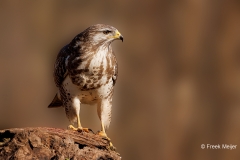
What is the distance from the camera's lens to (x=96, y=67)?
535 centimetres

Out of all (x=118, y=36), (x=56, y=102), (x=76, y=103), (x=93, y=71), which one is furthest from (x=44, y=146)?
(x=56, y=102)

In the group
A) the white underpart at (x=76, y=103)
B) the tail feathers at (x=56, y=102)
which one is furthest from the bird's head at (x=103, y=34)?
the tail feathers at (x=56, y=102)

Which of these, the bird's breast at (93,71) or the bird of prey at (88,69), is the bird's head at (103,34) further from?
the bird's breast at (93,71)

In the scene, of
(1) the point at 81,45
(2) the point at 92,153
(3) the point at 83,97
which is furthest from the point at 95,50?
(2) the point at 92,153

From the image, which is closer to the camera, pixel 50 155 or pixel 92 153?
pixel 50 155

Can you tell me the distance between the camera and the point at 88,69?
536cm

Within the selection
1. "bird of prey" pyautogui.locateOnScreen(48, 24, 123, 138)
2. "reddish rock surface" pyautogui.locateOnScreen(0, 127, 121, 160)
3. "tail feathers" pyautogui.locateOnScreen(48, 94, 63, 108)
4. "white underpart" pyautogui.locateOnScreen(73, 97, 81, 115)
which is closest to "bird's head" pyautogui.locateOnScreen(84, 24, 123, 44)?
"bird of prey" pyautogui.locateOnScreen(48, 24, 123, 138)

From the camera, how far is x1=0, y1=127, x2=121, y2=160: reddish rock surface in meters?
3.99

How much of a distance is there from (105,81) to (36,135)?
148 cm

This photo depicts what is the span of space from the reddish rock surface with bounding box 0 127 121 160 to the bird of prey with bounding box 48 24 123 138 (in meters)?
0.92

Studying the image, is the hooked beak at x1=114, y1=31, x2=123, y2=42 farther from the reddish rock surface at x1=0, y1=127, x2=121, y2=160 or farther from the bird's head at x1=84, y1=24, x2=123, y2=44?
the reddish rock surface at x1=0, y1=127, x2=121, y2=160

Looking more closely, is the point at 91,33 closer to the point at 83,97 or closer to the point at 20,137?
the point at 83,97

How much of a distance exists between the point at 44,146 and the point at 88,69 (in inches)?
55.7

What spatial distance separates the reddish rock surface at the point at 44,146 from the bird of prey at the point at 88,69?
3.01 feet
